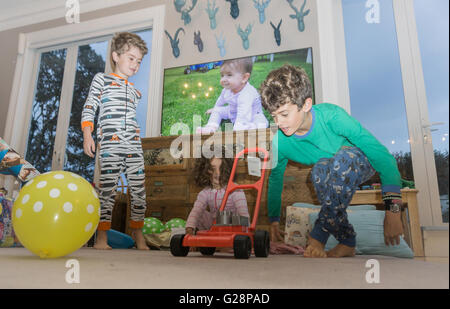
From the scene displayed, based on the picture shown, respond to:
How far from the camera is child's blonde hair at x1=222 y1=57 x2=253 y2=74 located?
2.73 meters

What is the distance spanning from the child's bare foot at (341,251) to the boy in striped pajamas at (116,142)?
3.76 feet

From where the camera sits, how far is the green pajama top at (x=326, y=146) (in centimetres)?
160

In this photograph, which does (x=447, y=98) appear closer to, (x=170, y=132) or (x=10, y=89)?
(x=170, y=132)

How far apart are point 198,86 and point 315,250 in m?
1.81

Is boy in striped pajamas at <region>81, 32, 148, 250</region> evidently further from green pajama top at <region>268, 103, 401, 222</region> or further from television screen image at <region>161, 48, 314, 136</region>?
green pajama top at <region>268, 103, 401, 222</region>

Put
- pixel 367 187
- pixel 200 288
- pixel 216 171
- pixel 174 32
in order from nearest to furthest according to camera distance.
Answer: pixel 200 288 → pixel 367 187 → pixel 216 171 → pixel 174 32

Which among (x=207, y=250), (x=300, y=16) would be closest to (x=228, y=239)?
(x=207, y=250)

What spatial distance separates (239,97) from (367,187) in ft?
4.22

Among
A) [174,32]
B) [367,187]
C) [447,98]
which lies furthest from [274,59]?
[447,98]

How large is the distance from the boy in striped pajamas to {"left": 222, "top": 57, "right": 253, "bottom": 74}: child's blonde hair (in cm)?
87

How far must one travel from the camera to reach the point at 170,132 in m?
2.82

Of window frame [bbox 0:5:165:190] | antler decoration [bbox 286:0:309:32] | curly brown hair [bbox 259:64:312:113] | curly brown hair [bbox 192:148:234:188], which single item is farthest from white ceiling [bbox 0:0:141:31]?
curly brown hair [bbox 259:64:312:113]

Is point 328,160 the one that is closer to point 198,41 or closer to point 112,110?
point 112,110

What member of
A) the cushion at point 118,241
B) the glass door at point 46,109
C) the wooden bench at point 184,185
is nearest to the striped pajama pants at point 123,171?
the cushion at point 118,241
